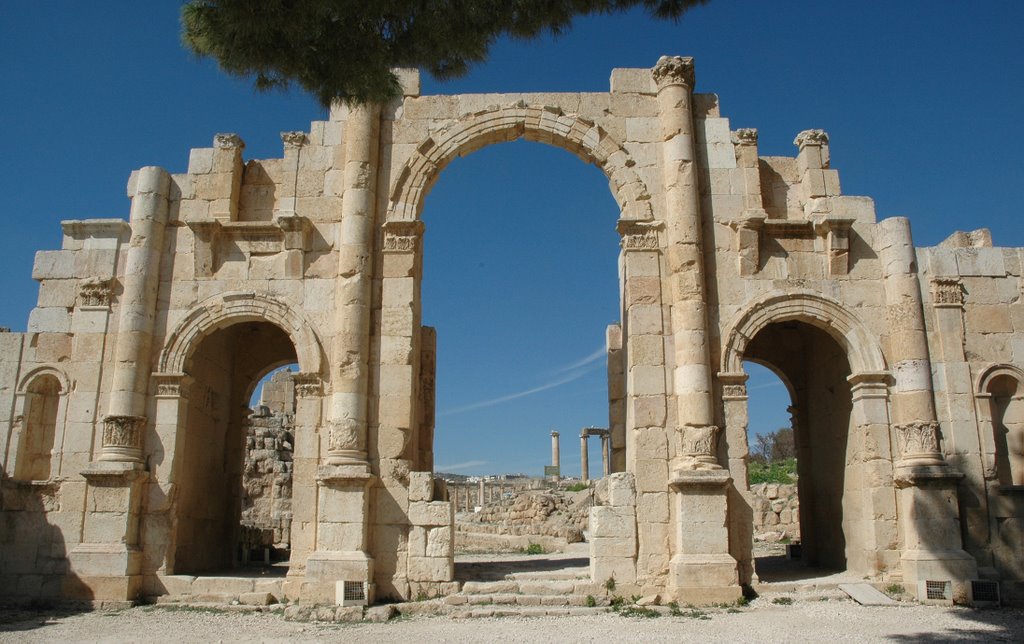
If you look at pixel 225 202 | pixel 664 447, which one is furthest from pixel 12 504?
pixel 664 447

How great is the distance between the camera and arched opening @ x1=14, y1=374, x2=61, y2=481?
12055 mm

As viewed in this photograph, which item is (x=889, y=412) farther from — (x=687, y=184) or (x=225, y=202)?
(x=225, y=202)

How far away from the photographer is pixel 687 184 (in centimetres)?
1215

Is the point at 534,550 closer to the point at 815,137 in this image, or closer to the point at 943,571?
the point at 943,571

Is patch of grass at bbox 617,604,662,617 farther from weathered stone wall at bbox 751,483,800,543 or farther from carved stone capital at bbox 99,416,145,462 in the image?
weathered stone wall at bbox 751,483,800,543

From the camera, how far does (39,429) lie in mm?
12289

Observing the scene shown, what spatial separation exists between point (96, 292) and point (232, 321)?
2022mm

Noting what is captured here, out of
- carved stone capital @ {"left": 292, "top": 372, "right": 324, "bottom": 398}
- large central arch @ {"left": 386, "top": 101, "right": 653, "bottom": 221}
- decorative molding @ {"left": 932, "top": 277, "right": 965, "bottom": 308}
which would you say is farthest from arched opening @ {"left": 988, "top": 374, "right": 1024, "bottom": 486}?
carved stone capital @ {"left": 292, "top": 372, "right": 324, "bottom": 398}

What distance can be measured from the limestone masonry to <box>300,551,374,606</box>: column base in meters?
0.03

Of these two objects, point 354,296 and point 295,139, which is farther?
point 295,139

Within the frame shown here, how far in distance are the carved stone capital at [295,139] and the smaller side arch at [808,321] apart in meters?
7.01

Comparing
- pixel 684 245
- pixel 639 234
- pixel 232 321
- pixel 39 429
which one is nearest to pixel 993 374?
pixel 684 245

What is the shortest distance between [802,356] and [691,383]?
4795 millimetres

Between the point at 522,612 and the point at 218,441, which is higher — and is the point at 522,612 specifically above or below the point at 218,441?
below
